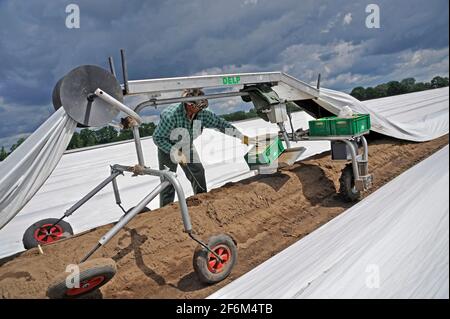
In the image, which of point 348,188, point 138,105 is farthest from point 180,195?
point 348,188

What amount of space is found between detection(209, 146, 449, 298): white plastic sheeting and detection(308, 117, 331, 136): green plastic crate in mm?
1220

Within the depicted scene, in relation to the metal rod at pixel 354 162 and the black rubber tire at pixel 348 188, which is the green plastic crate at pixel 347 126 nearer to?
the metal rod at pixel 354 162

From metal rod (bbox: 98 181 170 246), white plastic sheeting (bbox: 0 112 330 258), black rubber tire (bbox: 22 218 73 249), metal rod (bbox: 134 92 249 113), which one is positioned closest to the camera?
metal rod (bbox: 98 181 170 246)

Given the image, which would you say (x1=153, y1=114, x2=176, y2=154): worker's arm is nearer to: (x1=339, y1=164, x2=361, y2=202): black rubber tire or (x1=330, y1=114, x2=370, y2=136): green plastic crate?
(x1=330, y1=114, x2=370, y2=136): green plastic crate

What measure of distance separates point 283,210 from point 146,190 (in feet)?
10.1

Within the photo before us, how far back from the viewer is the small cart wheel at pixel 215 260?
9.71 ft

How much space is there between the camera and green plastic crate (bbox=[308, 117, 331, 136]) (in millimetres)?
5016

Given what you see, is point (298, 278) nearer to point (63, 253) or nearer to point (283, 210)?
point (283, 210)

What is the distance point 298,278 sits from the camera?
3.01 metres

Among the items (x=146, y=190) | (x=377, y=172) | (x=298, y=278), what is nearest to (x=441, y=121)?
(x=377, y=172)

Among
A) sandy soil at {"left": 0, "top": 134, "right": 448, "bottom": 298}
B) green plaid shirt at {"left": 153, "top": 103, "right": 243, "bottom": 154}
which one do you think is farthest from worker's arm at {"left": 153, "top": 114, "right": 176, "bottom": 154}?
sandy soil at {"left": 0, "top": 134, "right": 448, "bottom": 298}

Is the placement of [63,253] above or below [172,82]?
below

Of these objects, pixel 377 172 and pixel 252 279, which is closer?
pixel 252 279
